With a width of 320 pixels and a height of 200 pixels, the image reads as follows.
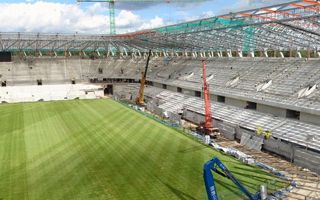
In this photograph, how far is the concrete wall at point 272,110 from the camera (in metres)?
34.7

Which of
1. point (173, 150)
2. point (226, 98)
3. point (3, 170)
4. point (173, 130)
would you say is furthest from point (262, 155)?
point (3, 170)

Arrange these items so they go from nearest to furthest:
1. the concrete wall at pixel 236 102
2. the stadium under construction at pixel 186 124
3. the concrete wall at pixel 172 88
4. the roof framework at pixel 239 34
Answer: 1. the stadium under construction at pixel 186 124
2. the roof framework at pixel 239 34
3. the concrete wall at pixel 236 102
4. the concrete wall at pixel 172 88

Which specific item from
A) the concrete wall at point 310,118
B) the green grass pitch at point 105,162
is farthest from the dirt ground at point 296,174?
the concrete wall at point 310,118

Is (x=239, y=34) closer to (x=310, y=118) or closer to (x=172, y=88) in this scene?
(x=310, y=118)

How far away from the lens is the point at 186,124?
1623 inches

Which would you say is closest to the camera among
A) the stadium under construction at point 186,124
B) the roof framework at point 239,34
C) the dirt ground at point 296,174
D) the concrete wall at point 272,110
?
the dirt ground at point 296,174

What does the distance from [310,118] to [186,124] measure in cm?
1472

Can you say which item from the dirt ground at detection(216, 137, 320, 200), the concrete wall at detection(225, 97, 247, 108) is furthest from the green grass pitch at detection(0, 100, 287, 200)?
the concrete wall at detection(225, 97, 247, 108)

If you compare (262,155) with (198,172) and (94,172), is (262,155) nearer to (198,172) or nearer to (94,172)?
(198,172)

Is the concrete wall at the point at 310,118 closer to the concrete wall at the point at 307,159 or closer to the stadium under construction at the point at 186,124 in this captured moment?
the stadium under construction at the point at 186,124

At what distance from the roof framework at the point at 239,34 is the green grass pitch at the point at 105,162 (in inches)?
520

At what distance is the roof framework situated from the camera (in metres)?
31.1

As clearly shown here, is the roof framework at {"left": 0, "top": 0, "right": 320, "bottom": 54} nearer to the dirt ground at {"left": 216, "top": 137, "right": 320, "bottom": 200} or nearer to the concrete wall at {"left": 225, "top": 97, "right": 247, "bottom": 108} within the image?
the concrete wall at {"left": 225, "top": 97, "right": 247, "bottom": 108}

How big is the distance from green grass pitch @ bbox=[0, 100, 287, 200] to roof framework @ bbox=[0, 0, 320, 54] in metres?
13.2
